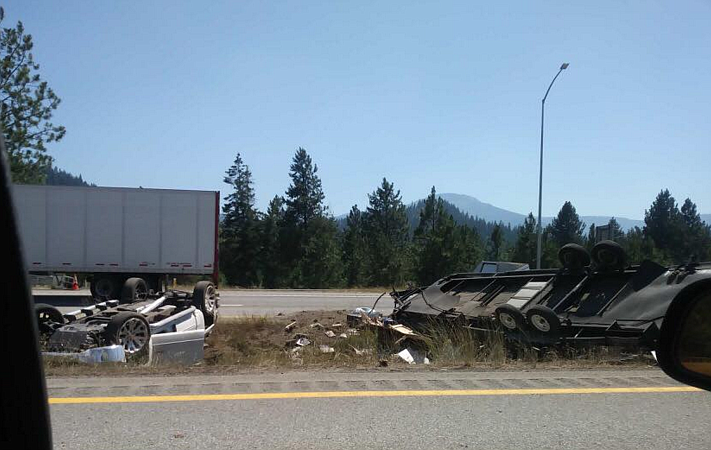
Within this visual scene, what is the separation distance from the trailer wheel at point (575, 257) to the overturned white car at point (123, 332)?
654 cm

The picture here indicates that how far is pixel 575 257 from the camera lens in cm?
977

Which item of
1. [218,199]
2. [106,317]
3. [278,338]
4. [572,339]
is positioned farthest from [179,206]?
[572,339]

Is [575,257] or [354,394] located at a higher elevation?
[575,257]

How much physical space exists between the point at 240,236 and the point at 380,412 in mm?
57752

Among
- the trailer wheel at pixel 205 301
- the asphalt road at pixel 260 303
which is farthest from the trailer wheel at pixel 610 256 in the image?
the asphalt road at pixel 260 303

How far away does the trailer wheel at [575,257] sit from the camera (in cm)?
973

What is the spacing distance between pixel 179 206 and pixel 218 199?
1.43 m

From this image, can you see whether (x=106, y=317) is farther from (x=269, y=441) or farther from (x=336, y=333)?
(x=269, y=441)

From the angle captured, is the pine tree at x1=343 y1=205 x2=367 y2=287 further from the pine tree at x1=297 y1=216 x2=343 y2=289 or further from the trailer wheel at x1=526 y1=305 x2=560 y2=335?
the trailer wheel at x1=526 y1=305 x2=560 y2=335

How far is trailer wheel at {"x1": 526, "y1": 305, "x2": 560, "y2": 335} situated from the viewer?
8.34 meters

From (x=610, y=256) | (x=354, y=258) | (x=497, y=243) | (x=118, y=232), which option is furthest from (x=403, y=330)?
(x=497, y=243)

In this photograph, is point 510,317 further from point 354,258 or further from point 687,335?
point 354,258

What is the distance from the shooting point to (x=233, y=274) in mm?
59406

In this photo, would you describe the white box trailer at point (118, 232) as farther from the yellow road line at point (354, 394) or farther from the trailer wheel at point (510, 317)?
the yellow road line at point (354, 394)
